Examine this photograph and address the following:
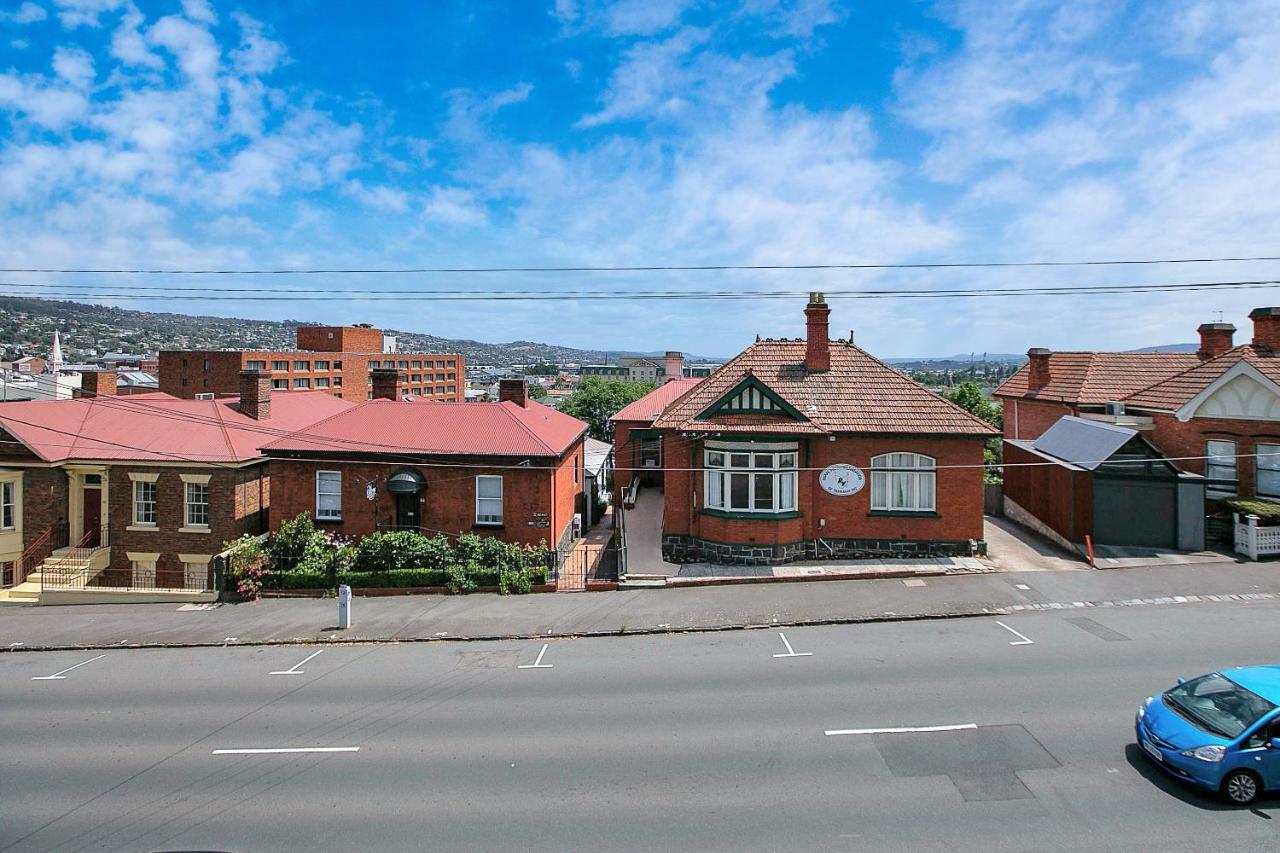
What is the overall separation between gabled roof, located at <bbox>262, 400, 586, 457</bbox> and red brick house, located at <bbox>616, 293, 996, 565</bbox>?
17.3 ft

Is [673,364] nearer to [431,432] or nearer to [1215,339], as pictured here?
[431,432]

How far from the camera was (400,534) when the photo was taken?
946 inches

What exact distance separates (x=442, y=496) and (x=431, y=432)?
261 cm

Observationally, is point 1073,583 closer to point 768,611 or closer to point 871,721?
point 768,611

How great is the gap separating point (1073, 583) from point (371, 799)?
19063 millimetres

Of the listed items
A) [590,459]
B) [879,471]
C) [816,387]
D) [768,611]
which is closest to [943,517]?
[879,471]

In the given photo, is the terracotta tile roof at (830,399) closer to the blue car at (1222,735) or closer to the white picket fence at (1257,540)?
the white picket fence at (1257,540)

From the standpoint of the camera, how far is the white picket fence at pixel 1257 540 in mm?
22109

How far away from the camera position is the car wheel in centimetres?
998

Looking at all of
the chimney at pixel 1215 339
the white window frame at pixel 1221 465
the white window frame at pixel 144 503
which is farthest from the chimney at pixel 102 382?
the chimney at pixel 1215 339

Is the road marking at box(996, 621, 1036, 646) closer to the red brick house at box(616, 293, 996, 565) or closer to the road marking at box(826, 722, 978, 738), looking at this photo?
the road marking at box(826, 722, 978, 738)

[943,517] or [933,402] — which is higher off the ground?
[933,402]

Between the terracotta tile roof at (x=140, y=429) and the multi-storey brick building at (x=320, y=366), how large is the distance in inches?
1666

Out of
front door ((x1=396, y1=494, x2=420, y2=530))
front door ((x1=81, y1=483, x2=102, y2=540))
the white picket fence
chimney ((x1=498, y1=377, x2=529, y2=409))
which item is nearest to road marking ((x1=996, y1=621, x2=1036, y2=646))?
the white picket fence
